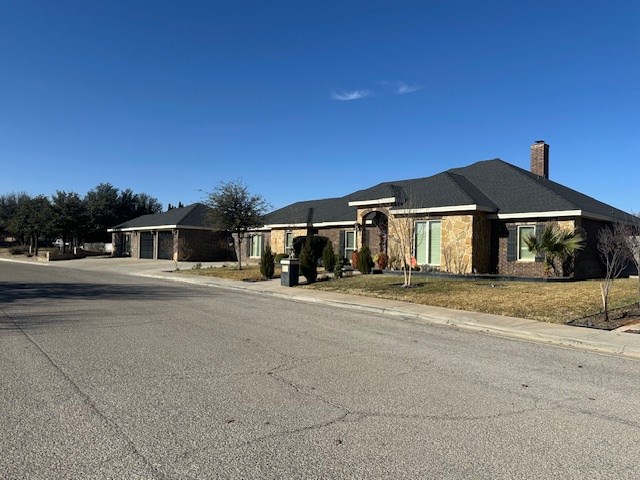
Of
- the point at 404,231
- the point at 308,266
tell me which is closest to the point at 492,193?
the point at 404,231

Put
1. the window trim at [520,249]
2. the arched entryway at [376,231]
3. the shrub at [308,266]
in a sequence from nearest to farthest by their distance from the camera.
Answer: the window trim at [520,249] < the shrub at [308,266] < the arched entryway at [376,231]

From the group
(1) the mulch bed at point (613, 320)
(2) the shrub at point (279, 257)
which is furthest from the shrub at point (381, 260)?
(1) the mulch bed at point (613, 320)

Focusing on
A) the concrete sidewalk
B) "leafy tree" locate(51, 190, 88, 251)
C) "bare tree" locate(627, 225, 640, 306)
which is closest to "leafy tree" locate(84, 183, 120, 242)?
"leafy tree" locate(51, 190, 88, 251)

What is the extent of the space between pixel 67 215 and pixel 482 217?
136 feet

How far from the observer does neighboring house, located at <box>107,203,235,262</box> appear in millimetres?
42781

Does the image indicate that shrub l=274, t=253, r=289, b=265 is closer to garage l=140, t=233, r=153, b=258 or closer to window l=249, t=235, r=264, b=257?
window l=249, t=235, r=264, b=257

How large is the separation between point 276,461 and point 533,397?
3.62 m

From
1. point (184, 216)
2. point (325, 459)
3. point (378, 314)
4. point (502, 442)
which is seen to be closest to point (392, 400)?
point (502, 442)

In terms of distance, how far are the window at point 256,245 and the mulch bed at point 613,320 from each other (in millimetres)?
28400

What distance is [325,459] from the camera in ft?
13.8

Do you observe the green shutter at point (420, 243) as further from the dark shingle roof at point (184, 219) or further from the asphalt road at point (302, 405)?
the dark shingle roof at point (184, 219)

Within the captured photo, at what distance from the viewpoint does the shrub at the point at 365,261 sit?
24.5 metres

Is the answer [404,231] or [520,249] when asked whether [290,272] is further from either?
[520,249]

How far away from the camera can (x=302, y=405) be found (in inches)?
221
